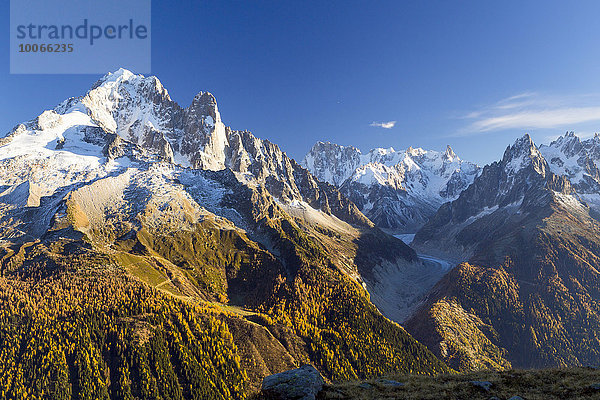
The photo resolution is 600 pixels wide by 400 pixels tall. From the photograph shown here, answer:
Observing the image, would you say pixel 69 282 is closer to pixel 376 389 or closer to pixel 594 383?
pixel 376 389

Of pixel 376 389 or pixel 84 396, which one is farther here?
pixel 84 396

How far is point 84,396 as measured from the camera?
138 meters

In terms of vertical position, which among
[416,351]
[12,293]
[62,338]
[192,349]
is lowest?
[416,351]

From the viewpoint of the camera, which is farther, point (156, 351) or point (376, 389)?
point (156, 351)

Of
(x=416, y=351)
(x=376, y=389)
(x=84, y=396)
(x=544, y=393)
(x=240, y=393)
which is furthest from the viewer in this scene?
(x=416, y=351)

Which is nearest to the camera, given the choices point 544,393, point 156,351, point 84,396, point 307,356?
point 544,393

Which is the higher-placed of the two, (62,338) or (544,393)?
(544,393)

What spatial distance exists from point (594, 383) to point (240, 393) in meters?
149

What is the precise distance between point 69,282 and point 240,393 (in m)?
138

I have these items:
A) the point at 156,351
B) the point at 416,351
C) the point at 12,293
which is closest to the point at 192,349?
the point at 156,351

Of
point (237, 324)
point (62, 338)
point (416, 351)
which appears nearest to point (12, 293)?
point (62, 338)

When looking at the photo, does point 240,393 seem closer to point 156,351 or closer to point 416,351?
point 156,351

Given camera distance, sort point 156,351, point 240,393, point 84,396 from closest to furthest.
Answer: point 84,396
point 240,393
point 156,351

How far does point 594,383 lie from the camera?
108ft
